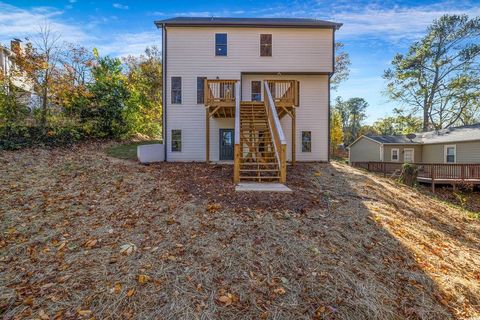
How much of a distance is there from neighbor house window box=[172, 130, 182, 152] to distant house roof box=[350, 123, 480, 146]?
17580mm

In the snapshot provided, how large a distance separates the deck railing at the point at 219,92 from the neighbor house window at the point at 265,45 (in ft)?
7.78

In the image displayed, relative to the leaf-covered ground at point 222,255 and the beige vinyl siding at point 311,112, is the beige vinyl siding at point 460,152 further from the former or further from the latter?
the leaf-covered ground at point 222,255

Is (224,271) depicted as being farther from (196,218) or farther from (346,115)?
(346,115)

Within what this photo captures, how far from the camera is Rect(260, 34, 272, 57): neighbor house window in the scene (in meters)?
12.5

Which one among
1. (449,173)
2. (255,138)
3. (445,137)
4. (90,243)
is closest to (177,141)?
(255,138)

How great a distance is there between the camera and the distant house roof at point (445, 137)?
16.6 metres

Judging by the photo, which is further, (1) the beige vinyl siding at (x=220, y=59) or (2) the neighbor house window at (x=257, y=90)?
(2) the neighbor house window at (x=257, y=90)

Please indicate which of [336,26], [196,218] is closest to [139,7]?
[336,26]

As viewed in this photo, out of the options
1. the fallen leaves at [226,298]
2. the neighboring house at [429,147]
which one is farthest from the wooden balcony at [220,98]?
the neighboring house at [429,147]

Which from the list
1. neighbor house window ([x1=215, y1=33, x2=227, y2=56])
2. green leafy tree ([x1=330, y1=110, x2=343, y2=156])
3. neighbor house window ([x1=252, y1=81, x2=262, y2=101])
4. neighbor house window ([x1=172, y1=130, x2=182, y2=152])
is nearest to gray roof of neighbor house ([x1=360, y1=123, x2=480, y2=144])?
green leafy tree ([x1=330, y1=110, x2=343, y2=156])

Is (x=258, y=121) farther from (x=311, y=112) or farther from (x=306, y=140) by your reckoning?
(x=311, y=112)

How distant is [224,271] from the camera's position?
350 centimetres

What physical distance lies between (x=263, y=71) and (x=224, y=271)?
35.9 feet

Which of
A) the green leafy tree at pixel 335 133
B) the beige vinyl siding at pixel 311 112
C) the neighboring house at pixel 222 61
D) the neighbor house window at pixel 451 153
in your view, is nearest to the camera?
the neighboring house at pixel 222 61
